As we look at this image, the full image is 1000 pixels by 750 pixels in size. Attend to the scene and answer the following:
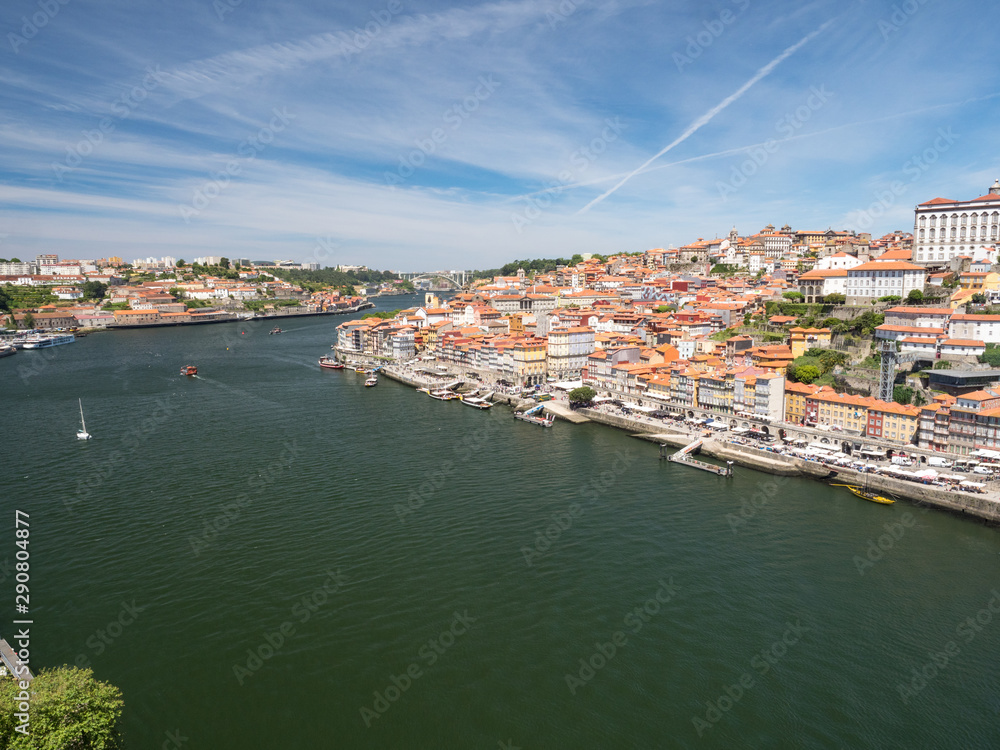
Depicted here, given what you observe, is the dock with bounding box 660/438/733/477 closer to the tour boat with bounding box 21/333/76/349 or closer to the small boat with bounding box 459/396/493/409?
the small boat with bounding box 459/396/493/409

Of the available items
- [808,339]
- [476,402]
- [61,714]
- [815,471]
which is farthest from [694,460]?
[61,714]

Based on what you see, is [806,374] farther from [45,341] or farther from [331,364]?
[45,341]

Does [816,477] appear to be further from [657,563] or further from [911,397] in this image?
[657,563]

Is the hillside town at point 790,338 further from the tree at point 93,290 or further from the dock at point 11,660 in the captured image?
the tree at point 93,290

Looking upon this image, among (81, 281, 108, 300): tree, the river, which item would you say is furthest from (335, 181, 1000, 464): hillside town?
(81, 281, 108, 300): tree

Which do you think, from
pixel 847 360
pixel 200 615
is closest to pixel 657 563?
pixel 200 615
